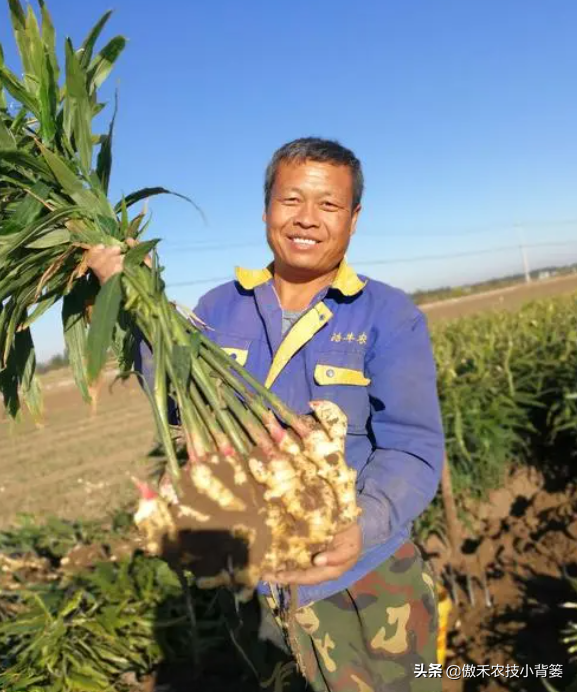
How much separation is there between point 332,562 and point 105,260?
85cm

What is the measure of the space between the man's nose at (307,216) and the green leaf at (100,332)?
0.58 meters

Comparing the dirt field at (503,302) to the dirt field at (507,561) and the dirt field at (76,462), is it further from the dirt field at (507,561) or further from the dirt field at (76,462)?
the dirt field at (507,561)

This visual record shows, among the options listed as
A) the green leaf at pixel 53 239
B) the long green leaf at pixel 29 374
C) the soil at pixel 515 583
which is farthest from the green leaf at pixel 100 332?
the soil at pixel 515 583

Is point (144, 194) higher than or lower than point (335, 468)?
higher

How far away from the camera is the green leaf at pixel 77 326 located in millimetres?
1710

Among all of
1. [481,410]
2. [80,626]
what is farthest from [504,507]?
[80,626]

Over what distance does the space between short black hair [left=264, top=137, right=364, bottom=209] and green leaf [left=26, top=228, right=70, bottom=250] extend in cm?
61

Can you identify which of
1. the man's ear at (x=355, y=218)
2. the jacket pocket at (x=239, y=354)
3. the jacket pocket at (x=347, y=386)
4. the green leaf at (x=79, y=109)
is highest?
the green leaf at (x=79, y=109)

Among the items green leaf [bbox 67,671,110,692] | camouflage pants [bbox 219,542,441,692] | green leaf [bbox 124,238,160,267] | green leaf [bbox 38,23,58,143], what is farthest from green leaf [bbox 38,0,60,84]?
green leaf [bbox 67,671,110,692]

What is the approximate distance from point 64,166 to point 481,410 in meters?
3.91

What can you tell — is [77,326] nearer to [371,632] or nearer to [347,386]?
[347,386]

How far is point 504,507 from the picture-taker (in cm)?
475

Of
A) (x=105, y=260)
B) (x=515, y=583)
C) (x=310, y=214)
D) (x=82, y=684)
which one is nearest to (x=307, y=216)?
(x=310, y=214)

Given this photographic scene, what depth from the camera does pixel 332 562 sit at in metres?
1.41
